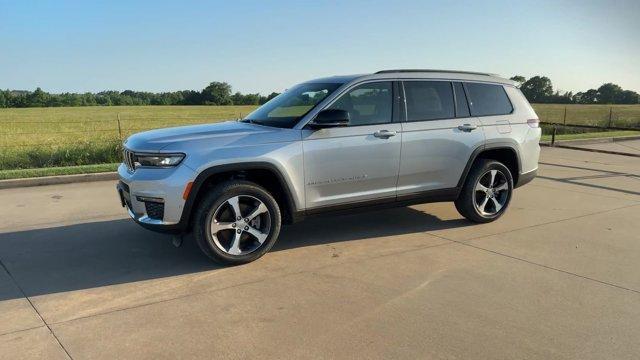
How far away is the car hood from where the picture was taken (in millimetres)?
4754

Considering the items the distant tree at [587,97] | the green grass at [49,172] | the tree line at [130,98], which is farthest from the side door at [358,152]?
the distant tree at [587,97]

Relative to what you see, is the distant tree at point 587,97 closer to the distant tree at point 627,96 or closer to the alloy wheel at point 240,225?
the distant tree at point 627,96

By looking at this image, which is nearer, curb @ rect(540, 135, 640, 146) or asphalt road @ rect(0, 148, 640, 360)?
asphalt road @ rect(0, 148, 640, 360)

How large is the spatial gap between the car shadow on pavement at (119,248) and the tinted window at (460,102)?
1375 millimetres

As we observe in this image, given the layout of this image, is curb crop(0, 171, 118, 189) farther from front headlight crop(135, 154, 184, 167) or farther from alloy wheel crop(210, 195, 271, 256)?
alloy wheel crop(210, 195, 271, 256)

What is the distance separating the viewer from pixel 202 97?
80.1 m

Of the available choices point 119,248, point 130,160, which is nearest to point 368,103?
point 130,160

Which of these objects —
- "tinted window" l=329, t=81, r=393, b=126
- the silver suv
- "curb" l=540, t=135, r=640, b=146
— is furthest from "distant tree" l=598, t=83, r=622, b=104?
"tinted window" l=329, t=81, r=393, b=126

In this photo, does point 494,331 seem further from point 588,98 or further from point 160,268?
point 588,98

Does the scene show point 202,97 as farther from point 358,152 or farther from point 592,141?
point 358,152

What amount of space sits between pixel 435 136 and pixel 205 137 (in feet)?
8.35

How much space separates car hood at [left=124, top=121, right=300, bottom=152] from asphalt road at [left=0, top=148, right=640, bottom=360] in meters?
1.14

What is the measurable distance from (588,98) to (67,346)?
8045cm

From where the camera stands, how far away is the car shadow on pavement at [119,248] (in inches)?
185
